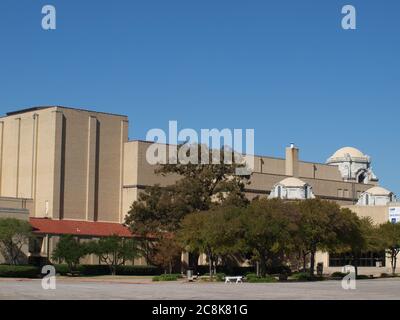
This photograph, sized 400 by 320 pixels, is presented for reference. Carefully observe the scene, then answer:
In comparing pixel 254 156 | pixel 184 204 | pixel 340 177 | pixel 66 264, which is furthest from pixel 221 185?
pixel 340 177

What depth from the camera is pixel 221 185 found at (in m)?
81.4

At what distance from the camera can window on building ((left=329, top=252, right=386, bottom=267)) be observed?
9181 cm

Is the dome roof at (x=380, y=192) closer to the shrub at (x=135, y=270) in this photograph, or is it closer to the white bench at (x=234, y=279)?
the shrub at (x=135, y=270)

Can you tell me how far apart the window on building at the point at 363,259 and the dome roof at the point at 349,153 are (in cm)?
3853

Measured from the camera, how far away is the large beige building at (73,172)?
90.1 m

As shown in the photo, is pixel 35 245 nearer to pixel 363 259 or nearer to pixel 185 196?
pixel 185 196

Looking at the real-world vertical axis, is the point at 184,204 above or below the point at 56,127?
below

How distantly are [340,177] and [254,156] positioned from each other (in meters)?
18.9

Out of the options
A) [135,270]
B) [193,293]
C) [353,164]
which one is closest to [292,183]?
[353,164]
